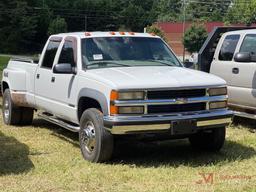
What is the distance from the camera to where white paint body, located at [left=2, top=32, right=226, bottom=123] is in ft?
22.7

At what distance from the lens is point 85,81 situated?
7520 mm

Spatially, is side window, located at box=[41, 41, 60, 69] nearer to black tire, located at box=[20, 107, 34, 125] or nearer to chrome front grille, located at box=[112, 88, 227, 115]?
black tire, located at box=[20, 107, 34, 125]

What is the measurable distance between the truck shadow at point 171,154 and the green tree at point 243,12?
3506 inches

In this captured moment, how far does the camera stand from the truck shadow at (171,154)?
7.41 m

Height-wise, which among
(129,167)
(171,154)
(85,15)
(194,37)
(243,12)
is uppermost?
(129,167)

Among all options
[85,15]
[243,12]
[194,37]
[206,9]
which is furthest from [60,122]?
[206,9]

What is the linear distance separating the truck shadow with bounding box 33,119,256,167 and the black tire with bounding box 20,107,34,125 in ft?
5.92

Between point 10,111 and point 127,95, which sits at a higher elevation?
point 127,95

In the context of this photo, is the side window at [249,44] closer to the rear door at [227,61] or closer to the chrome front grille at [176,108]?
the rear door at [227,61]

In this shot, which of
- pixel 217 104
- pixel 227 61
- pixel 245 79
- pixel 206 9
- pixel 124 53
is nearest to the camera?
pixel 217 104

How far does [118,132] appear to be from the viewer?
22.2 feet

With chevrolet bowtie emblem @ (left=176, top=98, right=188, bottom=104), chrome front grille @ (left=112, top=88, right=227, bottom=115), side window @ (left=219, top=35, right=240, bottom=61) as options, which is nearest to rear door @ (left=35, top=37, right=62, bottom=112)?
chrome front grille @ (left=112, top=88, right=227, bottom=115)

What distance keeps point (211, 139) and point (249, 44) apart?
2.85m

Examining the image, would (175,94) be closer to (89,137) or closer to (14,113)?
(89,137)
